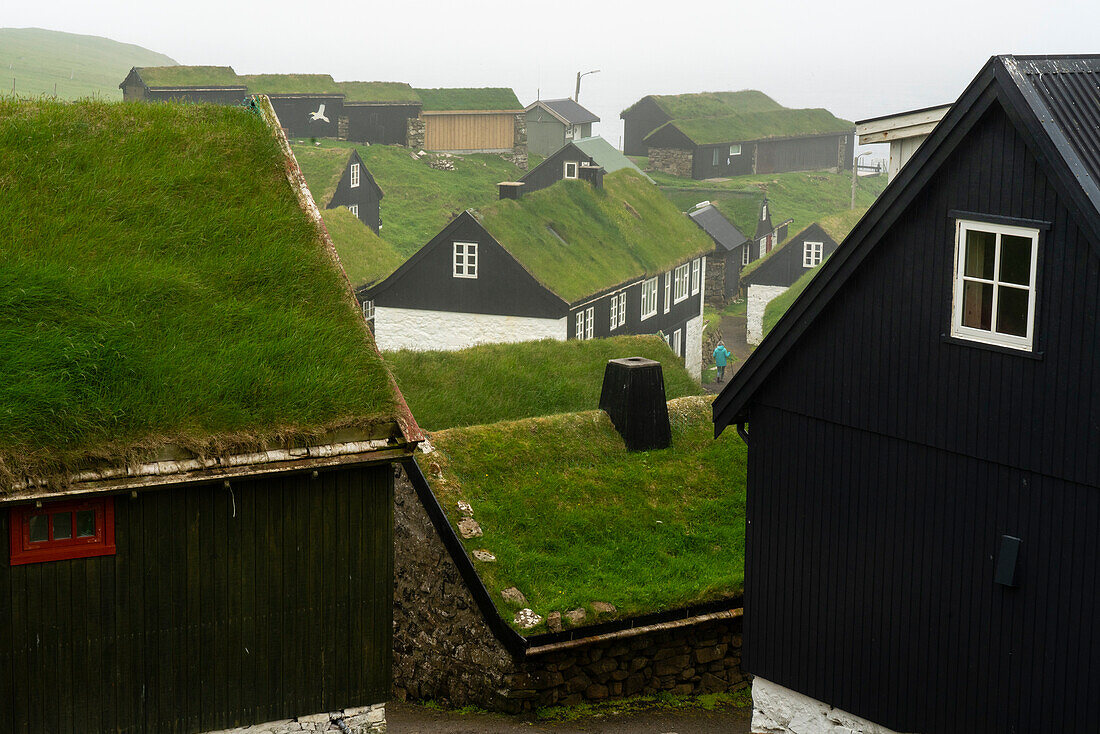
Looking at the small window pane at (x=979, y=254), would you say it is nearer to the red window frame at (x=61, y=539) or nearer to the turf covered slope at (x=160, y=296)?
the turf covered slope at (x=160, y=296)

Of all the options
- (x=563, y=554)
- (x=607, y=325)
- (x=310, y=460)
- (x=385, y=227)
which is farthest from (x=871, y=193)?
(x=310, y=460)

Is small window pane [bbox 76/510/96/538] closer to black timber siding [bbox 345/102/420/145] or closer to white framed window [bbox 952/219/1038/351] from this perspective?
white framed window [bbox 952/219/1038/351]

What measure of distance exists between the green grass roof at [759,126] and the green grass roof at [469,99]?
11235mm

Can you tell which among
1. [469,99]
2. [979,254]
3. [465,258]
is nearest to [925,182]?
Answer: [979,254]

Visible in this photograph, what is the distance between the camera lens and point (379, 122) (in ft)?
240

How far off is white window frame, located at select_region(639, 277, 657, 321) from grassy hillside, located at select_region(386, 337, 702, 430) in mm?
12229

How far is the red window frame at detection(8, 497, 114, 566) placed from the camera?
30.9 feet

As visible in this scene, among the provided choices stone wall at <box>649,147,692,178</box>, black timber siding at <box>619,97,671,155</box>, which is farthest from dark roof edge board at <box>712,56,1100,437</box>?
black timber siding at <box>619,97,671,155</box>

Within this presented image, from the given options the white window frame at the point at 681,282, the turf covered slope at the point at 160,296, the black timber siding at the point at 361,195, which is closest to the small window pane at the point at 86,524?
the turf covered slope at the point at 160,296

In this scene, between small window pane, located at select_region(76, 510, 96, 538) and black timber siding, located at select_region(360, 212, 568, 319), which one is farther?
black timber siding, located at select_region(360, 212, 568, 319)

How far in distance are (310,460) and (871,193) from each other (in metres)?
85.3

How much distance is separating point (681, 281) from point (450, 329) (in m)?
12.4

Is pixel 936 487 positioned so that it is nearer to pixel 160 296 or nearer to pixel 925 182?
pixel 925 182

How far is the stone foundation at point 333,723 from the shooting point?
1053 centimetres
